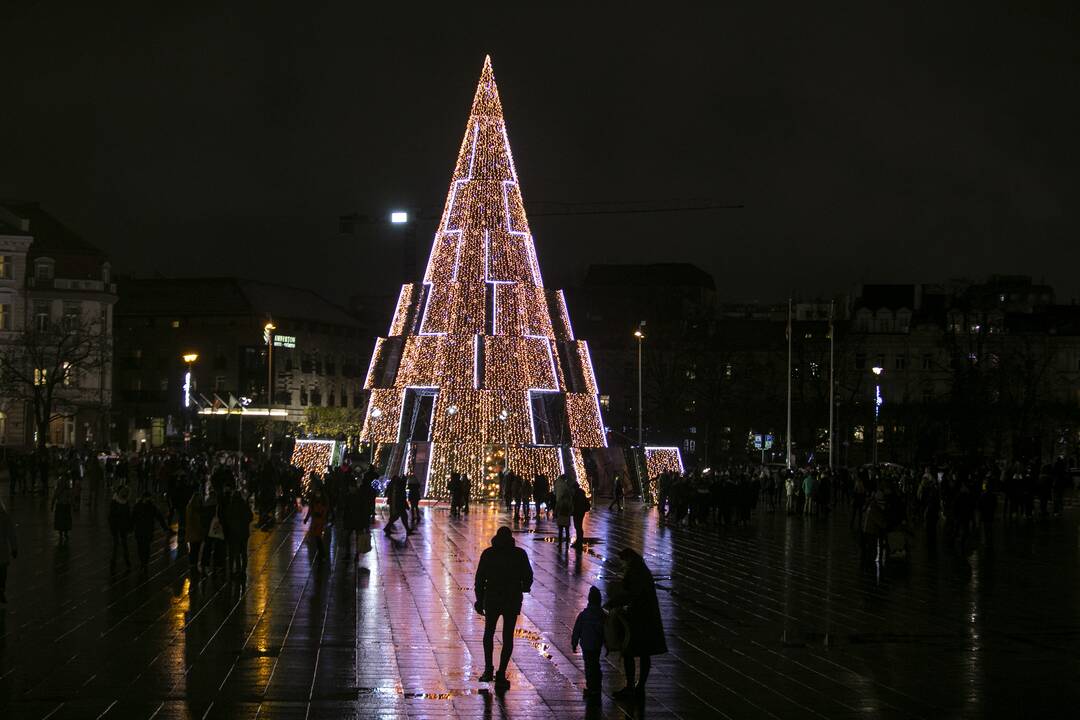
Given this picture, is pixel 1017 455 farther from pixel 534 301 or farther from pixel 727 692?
pixel 727 692

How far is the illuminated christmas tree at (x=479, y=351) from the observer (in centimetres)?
4809

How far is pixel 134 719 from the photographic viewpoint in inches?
472

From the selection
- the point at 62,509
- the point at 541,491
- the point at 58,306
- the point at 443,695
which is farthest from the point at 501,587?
the point at 58,306

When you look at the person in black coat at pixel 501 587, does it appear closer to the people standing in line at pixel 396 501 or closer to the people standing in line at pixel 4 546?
the people standing in line at pixel 4 546

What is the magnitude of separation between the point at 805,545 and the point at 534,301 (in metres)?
18.9

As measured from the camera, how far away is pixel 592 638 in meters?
13.4

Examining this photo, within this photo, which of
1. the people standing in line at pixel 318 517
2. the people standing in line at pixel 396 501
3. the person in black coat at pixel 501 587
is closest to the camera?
the person in black coat at pixel 501 587

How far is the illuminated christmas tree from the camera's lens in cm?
4809

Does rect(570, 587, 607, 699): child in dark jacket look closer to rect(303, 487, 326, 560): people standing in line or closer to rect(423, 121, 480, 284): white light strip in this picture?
rect(303, 487, 326, 560): people standing in line

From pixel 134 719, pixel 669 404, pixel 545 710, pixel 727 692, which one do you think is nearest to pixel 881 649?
pixel 727 692

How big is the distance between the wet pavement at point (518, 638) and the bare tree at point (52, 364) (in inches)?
1573

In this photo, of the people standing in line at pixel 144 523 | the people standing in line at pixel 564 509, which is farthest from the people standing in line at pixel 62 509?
the people standing in line at pixel 564 509

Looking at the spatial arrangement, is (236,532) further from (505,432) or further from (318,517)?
(505,432)

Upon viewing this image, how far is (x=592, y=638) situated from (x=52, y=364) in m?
66.0
